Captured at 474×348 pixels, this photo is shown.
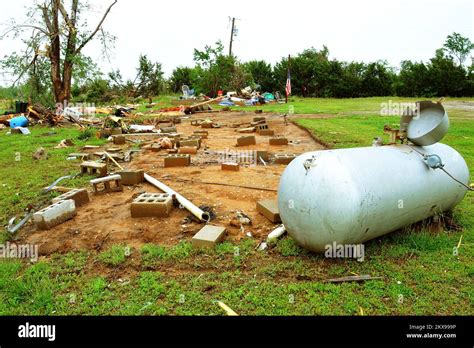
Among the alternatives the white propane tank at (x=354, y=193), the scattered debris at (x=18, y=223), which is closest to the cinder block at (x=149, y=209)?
the scattered debris at (x=18, y=223)

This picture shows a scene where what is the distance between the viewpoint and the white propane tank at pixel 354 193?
3.44 m

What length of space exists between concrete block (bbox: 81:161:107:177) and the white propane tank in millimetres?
4941

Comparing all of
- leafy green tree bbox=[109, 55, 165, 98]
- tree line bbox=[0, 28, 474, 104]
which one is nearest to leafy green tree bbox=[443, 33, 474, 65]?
tree line bbox=[0, 28, 474, 104]

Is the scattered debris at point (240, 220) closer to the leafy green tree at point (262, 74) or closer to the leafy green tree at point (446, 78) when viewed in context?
the leafy green tree at point (446, 78)

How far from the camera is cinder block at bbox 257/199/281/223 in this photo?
16.1 ft

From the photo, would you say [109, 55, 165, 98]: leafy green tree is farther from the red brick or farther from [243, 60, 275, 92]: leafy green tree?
the red brick

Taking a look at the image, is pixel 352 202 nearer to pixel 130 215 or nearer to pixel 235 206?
pixel 235 206

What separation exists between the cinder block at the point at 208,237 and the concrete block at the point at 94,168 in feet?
12.6

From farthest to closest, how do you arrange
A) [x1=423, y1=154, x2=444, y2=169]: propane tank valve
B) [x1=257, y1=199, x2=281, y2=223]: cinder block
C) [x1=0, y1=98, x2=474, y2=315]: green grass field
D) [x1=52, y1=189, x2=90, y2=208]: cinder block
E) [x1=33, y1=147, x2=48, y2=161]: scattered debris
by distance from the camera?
[x1=33, y1=147, x2=48, y2=161]: scattered debris, [x1=52, y1=189, x2=90, y2=208]: cinder block, [x1=257, y1=199, x2=281, y2=223]: cinder block, [x1=423, y1=154, x2=444, y2=169]: propane tank valve, [x1=0, y1=98, x2=474, y2=315]: green grass field

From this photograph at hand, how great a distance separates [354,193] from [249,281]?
137 cm
